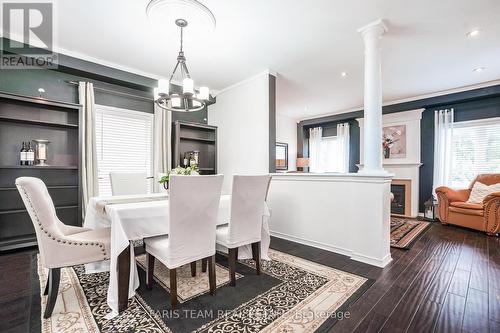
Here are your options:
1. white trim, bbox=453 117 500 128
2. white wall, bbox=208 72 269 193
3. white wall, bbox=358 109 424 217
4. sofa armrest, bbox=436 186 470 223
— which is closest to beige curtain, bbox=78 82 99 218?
white wall, bbox=208 72 269 193

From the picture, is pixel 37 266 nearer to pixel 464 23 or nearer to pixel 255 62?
pixel 255 62

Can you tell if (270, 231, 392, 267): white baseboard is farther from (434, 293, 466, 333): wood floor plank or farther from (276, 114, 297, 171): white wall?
(276, 114, 297, 171): white wall

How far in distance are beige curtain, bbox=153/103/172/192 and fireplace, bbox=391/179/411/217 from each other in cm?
526

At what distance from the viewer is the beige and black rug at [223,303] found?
1522 millimetres

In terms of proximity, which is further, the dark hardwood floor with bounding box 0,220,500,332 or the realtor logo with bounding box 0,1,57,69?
the realtor logo with bounding box 0,1,57,69

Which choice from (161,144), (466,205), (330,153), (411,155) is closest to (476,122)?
(411,155)

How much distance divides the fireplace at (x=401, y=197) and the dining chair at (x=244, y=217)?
185 inches

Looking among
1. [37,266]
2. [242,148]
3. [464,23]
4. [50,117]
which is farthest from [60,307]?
[464,23]

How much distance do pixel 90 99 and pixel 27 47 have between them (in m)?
0.88

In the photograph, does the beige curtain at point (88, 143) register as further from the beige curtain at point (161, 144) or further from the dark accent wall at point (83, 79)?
the beige curtain at point (161, 144)

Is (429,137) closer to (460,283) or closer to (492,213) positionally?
(492,213)

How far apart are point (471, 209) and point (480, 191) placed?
1.81ft

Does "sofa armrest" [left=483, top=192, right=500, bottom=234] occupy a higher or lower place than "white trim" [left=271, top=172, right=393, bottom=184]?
lower

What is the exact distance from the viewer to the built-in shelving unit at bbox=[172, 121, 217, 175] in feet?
13.7
